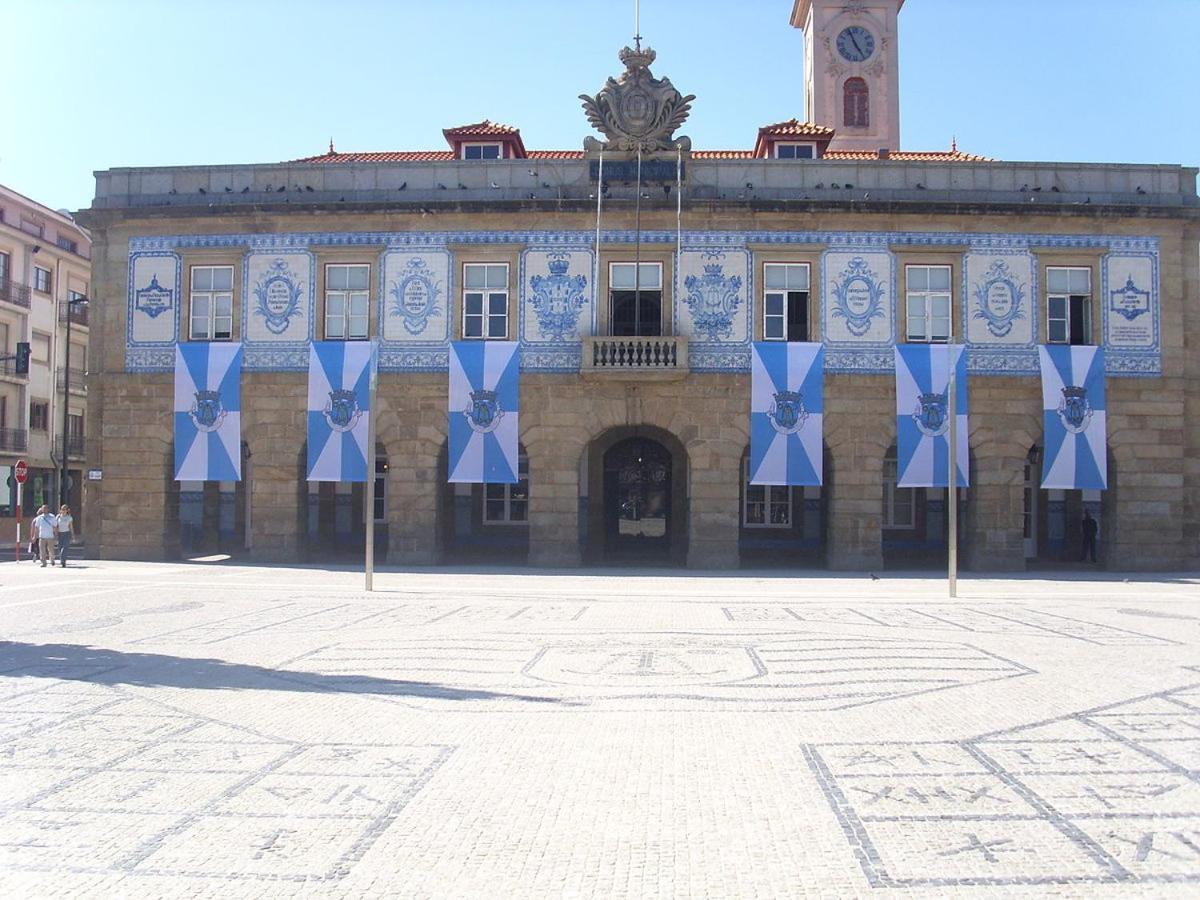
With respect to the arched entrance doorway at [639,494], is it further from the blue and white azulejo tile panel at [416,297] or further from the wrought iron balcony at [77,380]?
the wrought iron balcony at [77,380]

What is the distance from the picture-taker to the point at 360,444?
1044 inches

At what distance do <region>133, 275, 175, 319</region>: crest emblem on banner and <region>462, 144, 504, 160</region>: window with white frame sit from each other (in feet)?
29.0

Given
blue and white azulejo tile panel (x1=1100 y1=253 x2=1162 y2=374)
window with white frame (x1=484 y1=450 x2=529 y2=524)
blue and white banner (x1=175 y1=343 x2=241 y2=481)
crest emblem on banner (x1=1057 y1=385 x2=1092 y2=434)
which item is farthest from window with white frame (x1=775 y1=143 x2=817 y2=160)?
blue and white banner (x1=175 y1=343 x2=241 y2=481)

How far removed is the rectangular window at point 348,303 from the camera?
27391mm

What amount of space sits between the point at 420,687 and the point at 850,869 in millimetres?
5635

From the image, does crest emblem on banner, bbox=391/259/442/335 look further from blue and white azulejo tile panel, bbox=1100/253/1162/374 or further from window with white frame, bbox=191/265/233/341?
blue and white azulejo tile panel, bbox=1100/253/1162/374

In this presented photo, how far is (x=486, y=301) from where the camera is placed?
27.1 meters

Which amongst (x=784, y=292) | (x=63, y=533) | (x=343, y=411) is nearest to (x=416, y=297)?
(x=343, y=411)

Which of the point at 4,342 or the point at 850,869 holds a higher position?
the point at 4,342

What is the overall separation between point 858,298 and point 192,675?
66.5 ft

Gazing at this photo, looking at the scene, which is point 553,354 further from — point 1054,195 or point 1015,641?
point 1015,641

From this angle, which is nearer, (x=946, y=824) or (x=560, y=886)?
(x=560, y=886)

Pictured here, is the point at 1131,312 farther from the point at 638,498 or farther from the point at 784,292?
the point at 638,498

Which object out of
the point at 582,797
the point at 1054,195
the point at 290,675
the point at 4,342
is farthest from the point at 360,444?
the point at 4,342
